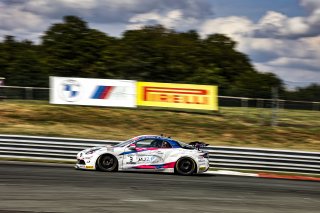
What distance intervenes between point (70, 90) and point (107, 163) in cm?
1079

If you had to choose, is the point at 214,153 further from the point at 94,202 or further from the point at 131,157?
the point at 94,202

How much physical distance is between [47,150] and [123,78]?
30.3 ft

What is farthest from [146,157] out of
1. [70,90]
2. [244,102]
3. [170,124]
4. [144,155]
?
[244,102]

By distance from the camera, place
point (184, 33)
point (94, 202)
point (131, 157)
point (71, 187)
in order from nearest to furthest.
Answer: point (94, 202) < point (71, 187) < point (131, 157) < point (184, 33)

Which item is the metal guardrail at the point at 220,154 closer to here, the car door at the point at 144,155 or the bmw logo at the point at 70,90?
the car door at the point at 144,155

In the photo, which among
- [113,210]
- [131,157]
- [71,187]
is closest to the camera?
[113,210]

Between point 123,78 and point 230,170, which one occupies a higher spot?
point 123,78

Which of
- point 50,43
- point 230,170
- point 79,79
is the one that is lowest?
point 230,170

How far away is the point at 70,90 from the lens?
2392cm

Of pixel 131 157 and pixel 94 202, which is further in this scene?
pixel 131 157

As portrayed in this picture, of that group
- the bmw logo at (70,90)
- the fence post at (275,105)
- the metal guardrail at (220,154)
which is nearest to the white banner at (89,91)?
the bmw logo at (70,90)

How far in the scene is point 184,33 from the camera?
76375 millimetres

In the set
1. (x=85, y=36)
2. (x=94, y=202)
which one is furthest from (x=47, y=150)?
(x=85, y=36)

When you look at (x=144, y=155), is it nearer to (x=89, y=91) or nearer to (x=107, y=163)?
(x=107, y=163)
